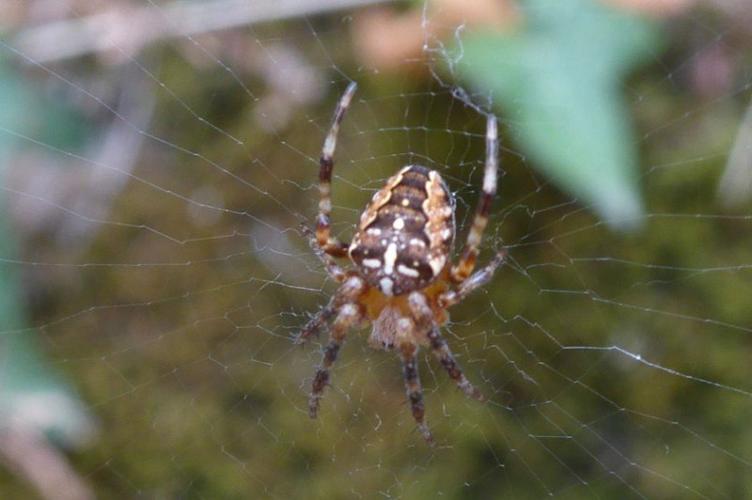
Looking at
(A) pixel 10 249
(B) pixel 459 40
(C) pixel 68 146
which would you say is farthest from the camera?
(C) pixel 68 146

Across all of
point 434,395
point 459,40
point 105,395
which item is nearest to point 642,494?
point 434,395

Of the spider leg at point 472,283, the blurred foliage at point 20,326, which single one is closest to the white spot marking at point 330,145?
the spider leg at point 472,283

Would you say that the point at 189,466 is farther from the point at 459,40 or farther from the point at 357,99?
the point at 459,40

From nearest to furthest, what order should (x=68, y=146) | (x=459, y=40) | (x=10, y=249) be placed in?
(x=459, y=40) → (x=10, y=249) → (x=68, y=146)

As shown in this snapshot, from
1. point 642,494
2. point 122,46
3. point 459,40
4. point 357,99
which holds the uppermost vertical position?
point 122,46

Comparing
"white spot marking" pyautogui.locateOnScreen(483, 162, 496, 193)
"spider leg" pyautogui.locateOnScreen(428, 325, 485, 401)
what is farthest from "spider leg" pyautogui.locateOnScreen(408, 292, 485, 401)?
"white spot marking" pyautogui.locateOnScreen(483, 162, 496, 193)

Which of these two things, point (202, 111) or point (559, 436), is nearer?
point (559, 436)

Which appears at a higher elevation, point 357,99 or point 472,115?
point 357,99

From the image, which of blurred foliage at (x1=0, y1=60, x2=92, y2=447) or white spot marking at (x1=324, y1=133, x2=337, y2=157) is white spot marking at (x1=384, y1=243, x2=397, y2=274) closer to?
white spot marking at (x1=324, y1=133, x2=337, y2=157)

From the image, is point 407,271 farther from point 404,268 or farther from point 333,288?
point 333,288
